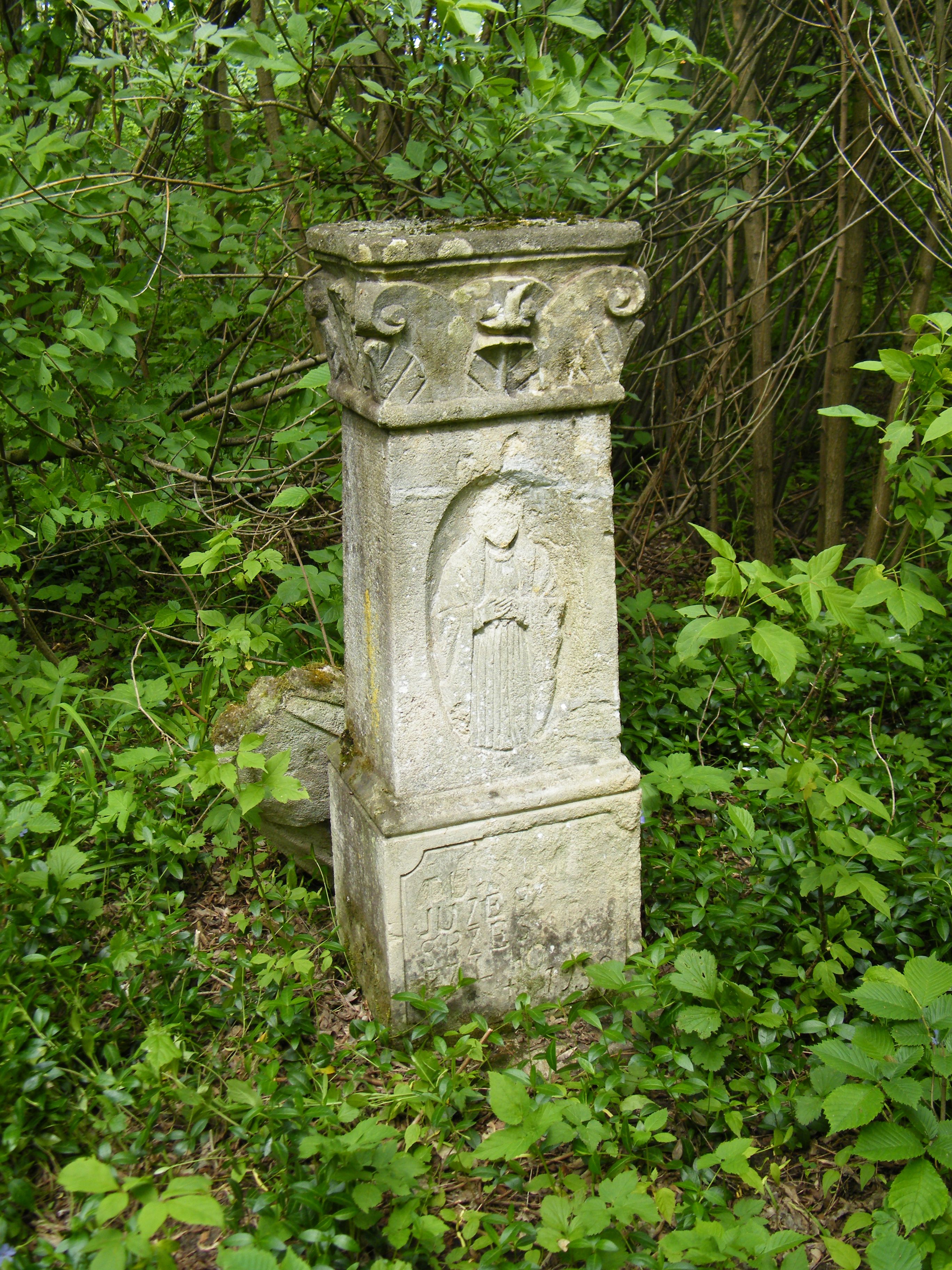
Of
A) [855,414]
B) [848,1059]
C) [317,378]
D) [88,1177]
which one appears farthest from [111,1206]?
[855,414]

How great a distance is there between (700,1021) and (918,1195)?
525 mm

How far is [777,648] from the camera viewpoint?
2320 millimetres

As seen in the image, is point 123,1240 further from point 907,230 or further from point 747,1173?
point 907,230

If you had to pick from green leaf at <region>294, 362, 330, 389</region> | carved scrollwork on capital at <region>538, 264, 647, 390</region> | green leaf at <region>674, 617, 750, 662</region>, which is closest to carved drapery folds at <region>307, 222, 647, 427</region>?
carved scrollwork on capital at <region>538, 264, 647, 390</region>

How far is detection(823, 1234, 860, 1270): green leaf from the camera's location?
6.23ft

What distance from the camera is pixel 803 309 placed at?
5.63 m

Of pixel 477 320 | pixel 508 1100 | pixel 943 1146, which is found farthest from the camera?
pixel 477 320

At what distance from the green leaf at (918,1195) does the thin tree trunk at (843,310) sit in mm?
2898

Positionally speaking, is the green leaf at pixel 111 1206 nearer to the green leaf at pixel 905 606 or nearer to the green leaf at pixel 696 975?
the green leaf at pixel 696 975

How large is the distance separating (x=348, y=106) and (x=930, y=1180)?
438cm

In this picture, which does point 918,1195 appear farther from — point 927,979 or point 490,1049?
point 490,1049

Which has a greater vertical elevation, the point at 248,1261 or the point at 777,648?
the point at 777,648

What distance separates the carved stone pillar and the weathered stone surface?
0.30 m

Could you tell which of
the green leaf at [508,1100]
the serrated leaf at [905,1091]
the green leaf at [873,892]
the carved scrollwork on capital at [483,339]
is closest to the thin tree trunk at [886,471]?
the green leaf at [873,892]
